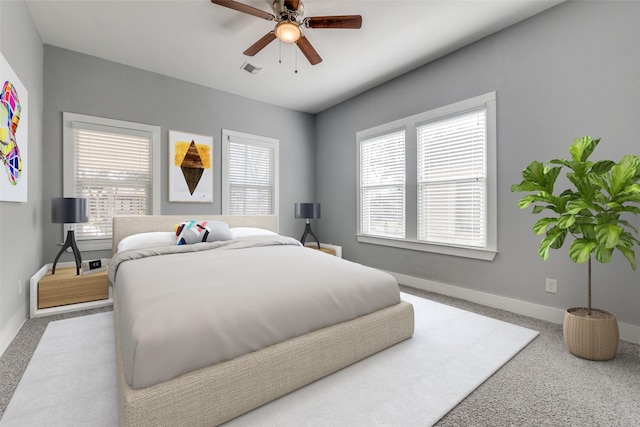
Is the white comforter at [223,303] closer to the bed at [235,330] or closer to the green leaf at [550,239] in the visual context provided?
the bed at [235,330]

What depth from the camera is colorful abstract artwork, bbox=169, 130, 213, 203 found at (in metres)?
3.83

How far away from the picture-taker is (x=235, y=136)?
4.36 m

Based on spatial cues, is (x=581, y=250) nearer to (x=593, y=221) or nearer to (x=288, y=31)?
(x=593, y=221)

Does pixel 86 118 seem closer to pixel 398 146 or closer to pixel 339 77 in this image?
pixel 339 77

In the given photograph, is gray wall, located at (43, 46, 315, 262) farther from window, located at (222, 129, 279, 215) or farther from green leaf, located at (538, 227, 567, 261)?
green leaf, located at (538, 227, 567, 261)

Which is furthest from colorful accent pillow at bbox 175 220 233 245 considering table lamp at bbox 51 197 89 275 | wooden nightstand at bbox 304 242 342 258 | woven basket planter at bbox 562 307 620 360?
woven basket planter at bbox 562 307 620 360

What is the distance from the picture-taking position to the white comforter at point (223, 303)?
1217 millimetres

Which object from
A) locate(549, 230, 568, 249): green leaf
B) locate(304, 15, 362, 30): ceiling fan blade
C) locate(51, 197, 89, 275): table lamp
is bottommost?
locate(549, 230, 568, 249): green leaf

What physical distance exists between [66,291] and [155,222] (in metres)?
1.11

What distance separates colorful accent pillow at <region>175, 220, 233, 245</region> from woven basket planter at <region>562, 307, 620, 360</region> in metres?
3.22

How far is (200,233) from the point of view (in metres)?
3.22

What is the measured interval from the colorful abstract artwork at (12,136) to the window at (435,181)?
12.2 feet

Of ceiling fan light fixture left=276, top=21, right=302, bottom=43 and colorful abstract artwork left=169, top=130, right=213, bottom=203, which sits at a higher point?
ceiling fan light fixture left=276, top=21, right=302, bottom=43

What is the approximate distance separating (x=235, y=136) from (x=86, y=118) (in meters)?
1.77
